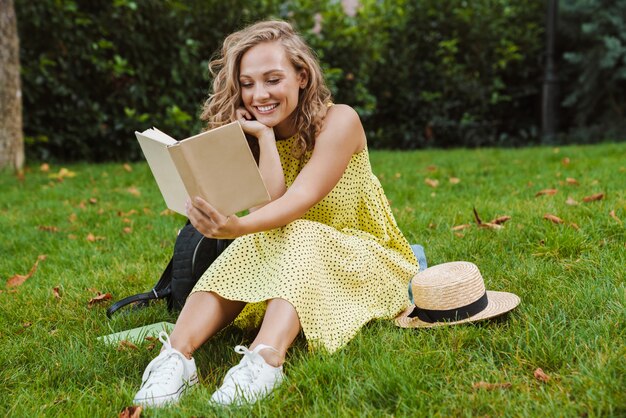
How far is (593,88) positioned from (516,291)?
22.7 feet

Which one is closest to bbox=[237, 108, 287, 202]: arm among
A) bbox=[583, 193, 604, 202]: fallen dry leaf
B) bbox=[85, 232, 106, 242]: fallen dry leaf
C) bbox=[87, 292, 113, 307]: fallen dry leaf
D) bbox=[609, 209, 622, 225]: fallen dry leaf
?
bbox=[87, 292, 113, 307]: fallen dry leaf

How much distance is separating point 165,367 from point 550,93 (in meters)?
7.61

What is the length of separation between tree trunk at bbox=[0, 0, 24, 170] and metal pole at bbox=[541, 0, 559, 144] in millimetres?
5859

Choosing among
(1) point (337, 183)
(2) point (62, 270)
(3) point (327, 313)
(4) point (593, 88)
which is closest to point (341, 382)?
(3) point (327, 313)

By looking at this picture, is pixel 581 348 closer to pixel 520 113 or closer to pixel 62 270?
pixel 62 270

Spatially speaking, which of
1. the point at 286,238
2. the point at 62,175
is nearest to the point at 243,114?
the point at 286,238

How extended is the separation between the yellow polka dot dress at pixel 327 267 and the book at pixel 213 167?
0.30 meters

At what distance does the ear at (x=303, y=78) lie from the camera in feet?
Answer: 8.58

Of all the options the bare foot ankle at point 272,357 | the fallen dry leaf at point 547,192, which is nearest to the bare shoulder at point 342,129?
the bare foot ankle at point 272,357

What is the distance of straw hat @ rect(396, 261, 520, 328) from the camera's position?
7.55ft

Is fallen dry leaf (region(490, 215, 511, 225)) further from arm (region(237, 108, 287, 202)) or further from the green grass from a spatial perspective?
arm (region(237, 108, 287, 202))

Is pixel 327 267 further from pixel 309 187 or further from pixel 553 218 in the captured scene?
Result: pixel 553 218

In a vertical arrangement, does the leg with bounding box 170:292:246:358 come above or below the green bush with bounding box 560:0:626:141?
above

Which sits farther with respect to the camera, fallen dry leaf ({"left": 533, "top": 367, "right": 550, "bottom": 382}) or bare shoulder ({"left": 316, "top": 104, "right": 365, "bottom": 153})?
bare shoulder ({"left": 316, "top": 104, "right": 365, "bottom": 153})
